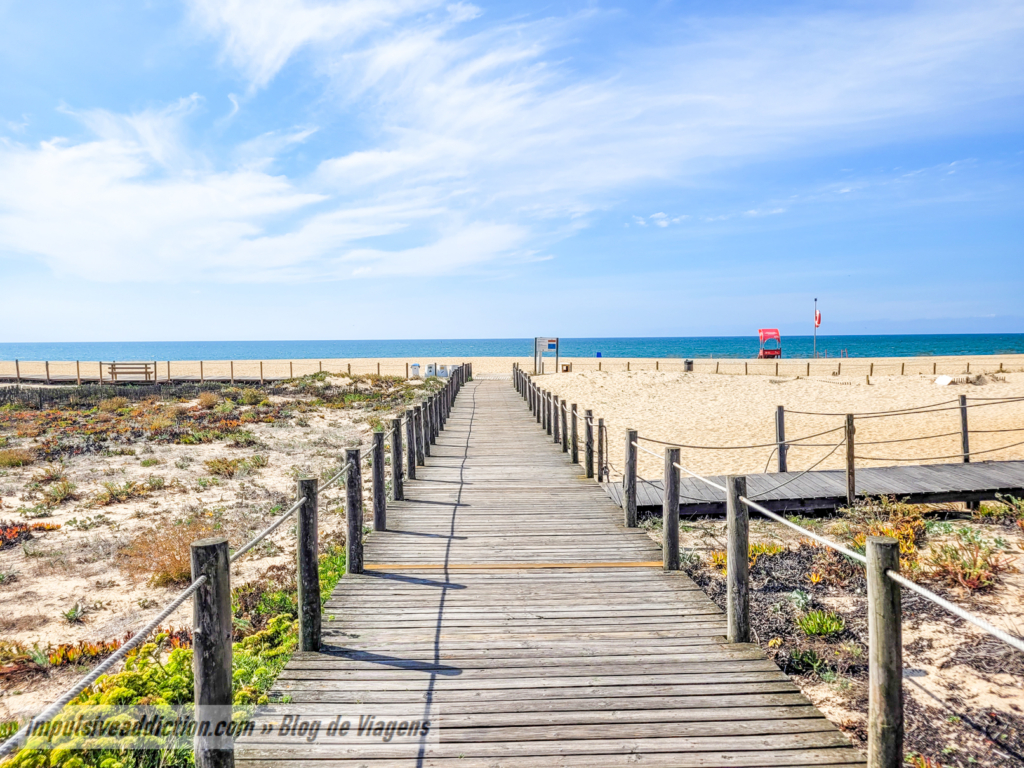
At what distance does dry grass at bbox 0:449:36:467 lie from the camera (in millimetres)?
14562

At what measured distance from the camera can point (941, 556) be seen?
704 cm

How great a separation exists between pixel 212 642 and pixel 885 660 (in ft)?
10.7

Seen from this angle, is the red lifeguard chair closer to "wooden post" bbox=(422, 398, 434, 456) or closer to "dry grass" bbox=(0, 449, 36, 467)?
"wooden post" bbox=(422, 398, 434, 456)

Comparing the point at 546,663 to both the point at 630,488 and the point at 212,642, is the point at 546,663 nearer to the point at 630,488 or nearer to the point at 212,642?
the point at 212,642

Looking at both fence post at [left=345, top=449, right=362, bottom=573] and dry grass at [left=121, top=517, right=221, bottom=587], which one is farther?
dry grass at [left=121, top=517, right=221, bottom=587]

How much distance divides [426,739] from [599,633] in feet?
5.65

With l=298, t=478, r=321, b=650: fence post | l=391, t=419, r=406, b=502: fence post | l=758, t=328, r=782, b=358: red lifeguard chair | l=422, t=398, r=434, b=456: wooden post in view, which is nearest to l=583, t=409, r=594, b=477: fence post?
l=391, t=419, r=406, b=502: fence post

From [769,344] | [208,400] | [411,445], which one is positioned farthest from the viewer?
[769,344]

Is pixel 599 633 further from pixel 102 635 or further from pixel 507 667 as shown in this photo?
pixel 102 635

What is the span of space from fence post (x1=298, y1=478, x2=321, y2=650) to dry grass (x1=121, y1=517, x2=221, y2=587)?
362 cm

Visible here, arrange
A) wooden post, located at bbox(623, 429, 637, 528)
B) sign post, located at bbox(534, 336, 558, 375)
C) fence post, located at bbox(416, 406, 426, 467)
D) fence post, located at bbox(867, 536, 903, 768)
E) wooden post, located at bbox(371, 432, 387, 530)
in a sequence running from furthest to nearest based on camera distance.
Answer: sign post, located at bbox(534, 336, 558, 375), fence post, located at bbox(416, 406, 426, 467), wooden post, located at bbox(623, 429, 637, 528), wooden post, located at bbox(371, 432, 387, 530), fence post, located at bbox(867, 536, 903, 768)

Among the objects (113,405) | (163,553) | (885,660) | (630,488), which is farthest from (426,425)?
(113,405)

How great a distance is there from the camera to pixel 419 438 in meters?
12.0

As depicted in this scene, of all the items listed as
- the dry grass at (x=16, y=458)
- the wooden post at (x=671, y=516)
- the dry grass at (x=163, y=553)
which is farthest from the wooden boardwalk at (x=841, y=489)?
the dry grass at (x=16, y=458)
